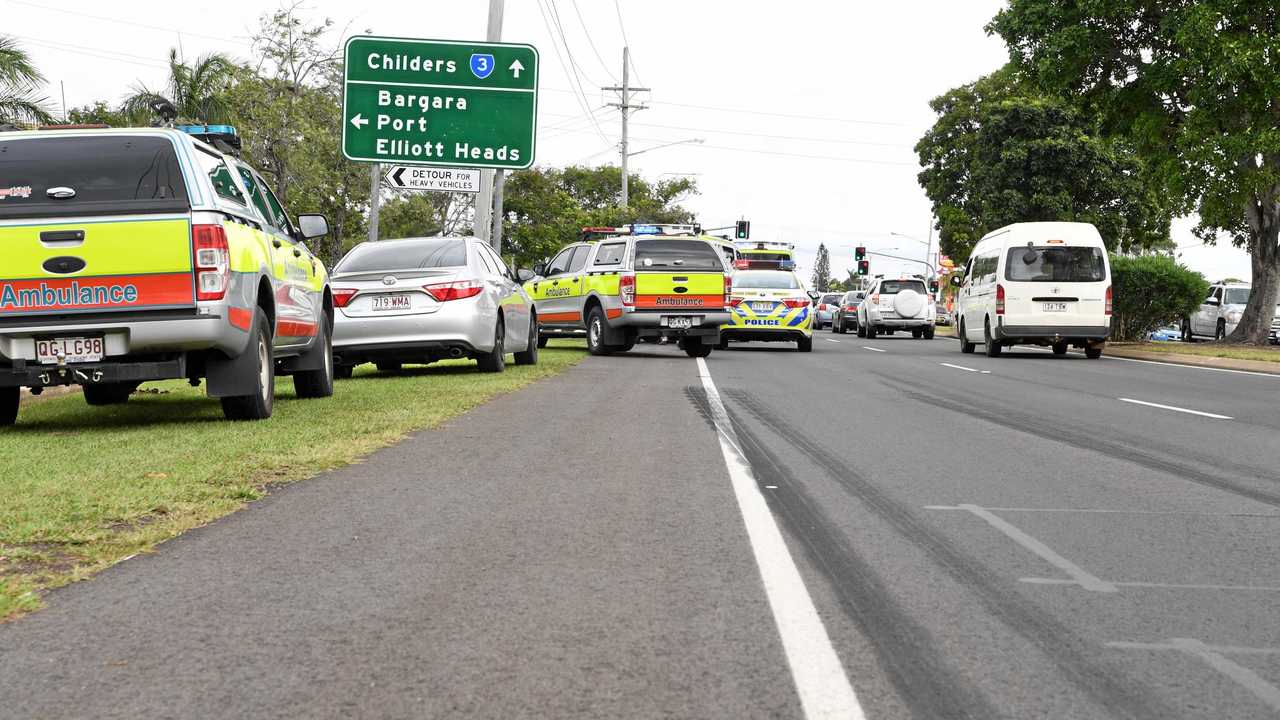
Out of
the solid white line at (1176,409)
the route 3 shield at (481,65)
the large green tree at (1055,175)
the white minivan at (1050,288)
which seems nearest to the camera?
the solid white line at (1176,409)

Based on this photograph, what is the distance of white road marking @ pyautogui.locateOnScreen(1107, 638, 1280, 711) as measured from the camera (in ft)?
12.0

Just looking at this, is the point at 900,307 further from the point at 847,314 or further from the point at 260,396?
the point at 260,396

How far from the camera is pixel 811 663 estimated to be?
3900mm

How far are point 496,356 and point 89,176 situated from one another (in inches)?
305

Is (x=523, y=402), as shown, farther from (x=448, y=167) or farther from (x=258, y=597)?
(x=448, y=167)

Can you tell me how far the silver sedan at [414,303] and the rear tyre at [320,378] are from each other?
222 centimetres

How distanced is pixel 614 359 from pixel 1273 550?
1583cm

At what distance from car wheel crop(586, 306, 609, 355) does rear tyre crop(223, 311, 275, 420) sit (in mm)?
12356

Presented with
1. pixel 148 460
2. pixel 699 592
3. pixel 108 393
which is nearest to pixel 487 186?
pixel 108 393

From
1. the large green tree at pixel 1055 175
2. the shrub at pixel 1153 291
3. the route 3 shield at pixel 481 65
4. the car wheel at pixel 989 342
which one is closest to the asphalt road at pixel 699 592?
the route 3 shield at pixel 481 65

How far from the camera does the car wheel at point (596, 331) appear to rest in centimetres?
2228

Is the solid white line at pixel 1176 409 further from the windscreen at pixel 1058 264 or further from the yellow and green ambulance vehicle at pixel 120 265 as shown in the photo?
the windscreen at pixel 1058 264

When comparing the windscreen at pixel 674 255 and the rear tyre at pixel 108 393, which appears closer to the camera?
the rear tyre at pixel 108 393

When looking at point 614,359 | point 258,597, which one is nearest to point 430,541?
point 258,597
